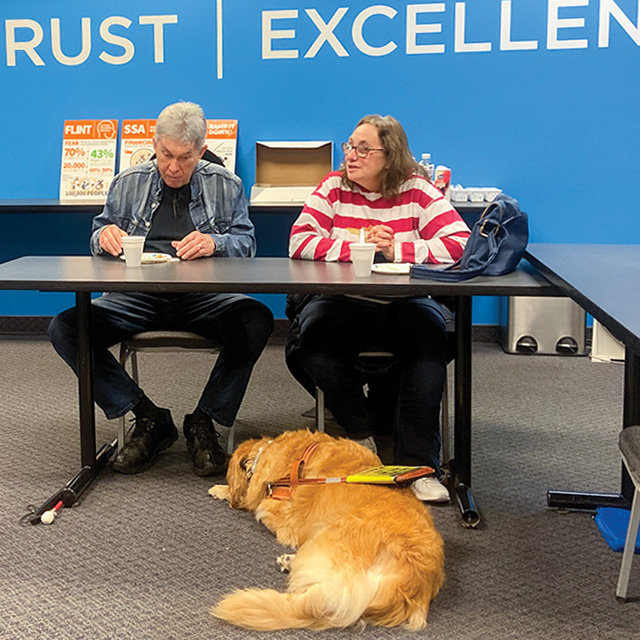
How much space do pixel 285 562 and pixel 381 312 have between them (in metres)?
0.89

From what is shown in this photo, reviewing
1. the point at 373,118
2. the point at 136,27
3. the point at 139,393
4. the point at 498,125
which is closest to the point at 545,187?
the point at 498,125

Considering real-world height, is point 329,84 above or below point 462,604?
above

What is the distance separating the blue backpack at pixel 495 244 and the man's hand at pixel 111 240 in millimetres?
1005

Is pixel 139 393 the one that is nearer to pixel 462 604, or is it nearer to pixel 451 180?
pixel 462 604

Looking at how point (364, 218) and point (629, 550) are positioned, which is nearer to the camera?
point (629, 550)

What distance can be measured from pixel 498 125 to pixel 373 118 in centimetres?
190

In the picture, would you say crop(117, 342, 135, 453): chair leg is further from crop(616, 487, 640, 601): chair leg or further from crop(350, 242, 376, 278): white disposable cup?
crop(616, 487, 640, 601): chair leg

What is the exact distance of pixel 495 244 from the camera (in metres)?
2.40

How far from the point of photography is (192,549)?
219 centimetres

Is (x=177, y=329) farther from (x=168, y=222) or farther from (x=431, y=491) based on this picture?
(x=431, y=491)

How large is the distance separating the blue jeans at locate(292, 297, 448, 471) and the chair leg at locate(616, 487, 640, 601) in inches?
26.9

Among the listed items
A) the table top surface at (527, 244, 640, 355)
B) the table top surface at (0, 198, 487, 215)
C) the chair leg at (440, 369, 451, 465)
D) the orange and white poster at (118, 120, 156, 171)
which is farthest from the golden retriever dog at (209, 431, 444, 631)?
the orange and white poster at (118, 120, 156, 171)

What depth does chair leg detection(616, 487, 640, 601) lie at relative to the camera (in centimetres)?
182

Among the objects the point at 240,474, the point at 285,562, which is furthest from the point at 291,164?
the point at 285,562
